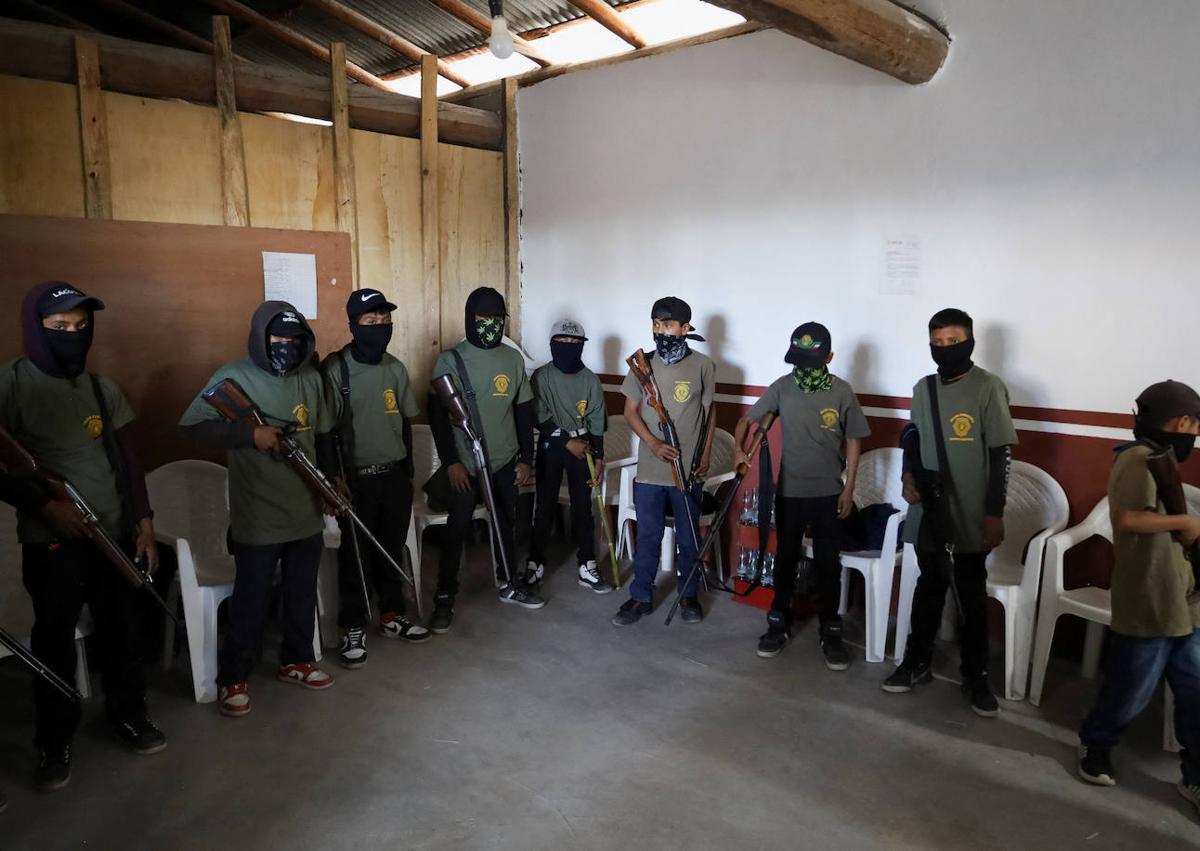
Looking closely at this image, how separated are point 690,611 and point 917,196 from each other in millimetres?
2157

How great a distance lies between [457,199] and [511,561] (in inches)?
97.7

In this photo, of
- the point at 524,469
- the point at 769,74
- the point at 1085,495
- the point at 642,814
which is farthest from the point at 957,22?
the point at 642,814

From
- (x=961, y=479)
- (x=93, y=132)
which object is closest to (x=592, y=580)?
(x=961, y=479)

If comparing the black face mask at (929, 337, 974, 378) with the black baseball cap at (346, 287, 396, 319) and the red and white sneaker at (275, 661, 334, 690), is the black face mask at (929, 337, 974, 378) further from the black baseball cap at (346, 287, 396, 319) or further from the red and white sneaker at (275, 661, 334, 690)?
the red and white sneaker at (275, 661, 334, 690)

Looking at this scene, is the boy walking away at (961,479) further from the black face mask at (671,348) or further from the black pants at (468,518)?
the black pants at (468,518)

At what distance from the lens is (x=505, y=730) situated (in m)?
2.82

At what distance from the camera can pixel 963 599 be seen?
9.58ft

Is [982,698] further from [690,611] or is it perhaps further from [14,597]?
[14,597]

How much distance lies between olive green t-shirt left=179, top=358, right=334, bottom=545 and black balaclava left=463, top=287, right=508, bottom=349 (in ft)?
3.05

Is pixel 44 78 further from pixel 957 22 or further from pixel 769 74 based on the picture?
pixel 957 22

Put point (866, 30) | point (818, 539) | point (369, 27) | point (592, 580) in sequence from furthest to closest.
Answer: point (369, 27)
point (592, 580)
point (818, 539)
point (866, 30)

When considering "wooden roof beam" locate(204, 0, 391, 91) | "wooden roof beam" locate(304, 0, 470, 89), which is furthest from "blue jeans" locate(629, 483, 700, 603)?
"wooden roof beam" locate(204, 0, 391, 91)

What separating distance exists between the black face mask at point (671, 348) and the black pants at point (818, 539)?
79 cm

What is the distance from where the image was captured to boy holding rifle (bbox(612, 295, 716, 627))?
11.9ft
